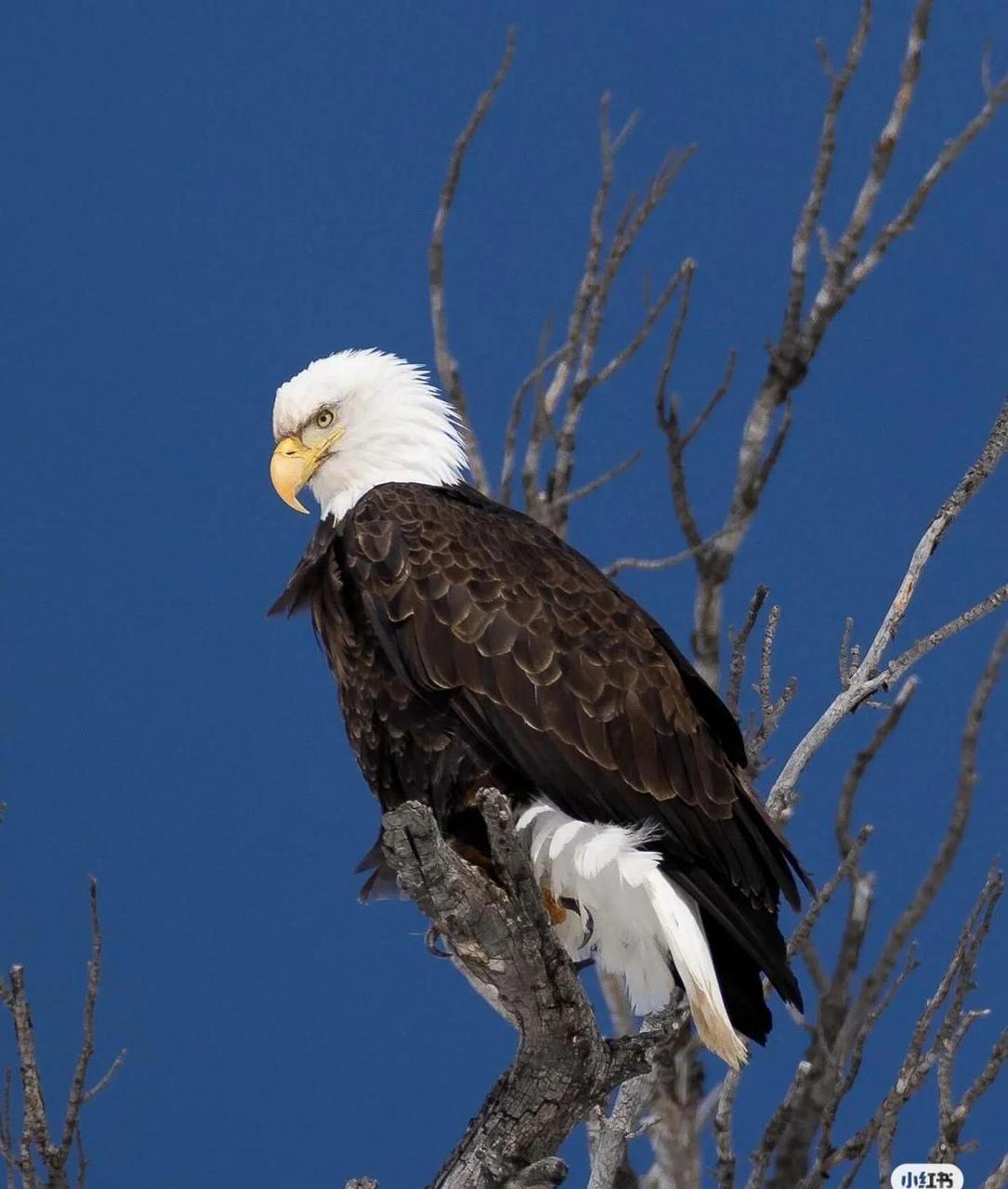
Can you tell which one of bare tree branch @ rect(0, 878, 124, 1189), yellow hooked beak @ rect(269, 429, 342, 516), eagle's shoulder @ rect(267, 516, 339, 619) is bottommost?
bare tree branch @ rect(0, 878, 124, 1189)

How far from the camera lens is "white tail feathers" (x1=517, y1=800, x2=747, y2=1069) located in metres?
3.20

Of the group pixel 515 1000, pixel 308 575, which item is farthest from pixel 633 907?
pixel 308 575

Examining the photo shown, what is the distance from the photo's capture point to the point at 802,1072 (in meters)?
3.30

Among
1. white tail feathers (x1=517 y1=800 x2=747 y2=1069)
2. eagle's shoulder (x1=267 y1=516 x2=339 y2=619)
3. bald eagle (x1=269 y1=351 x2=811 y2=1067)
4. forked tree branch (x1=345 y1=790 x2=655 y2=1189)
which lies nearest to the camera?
forked tree branch (x1=345 y1=790 x2=655 y2=1189)

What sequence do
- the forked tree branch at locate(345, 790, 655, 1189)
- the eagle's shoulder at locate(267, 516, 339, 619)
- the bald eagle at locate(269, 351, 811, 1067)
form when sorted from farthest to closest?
1. the eagle's shoulder at locate(267, 516, 339, 619)
2. the bald eagle at locate(269, 351, 811, 1067)
3. the forked tree branch at locate(345, 790, 655, 1189)

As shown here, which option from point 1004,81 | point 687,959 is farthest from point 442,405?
point 1004,81

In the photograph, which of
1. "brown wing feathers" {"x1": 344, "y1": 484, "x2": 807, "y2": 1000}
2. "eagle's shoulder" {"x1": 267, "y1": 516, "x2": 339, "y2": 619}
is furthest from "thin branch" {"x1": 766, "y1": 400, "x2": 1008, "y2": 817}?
"eagle's shoulder" {"x1": 267, "y1": 516, "x2": 339, "y2": 619}

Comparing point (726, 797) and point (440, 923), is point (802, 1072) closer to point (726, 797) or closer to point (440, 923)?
point (726, 797)

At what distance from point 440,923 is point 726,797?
871 mm

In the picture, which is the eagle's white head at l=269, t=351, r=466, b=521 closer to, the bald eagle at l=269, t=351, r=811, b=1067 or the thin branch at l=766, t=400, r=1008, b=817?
the bald eagle at l=269, t=351, r=811, b=1067

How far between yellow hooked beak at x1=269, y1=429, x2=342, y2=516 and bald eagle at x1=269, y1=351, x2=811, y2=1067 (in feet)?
0.47

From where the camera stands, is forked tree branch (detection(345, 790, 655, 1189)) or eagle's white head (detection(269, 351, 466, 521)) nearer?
forked tree branch (detection(345, 790, 655, 1189))

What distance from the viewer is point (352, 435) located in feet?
12.6

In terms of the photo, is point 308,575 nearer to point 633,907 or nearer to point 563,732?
point 563,732
